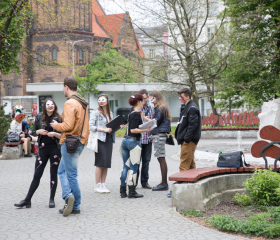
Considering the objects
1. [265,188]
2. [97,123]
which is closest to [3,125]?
[97,123]

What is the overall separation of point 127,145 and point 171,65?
16.9 m

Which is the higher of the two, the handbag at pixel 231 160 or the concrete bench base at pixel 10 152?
the handbag at pixel 231 160

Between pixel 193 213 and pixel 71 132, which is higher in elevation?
pixel 71 132

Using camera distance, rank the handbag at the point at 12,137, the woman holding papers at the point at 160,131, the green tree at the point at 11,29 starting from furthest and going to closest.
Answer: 1. the green tree at the point at 11,29
2. the handbag at the point at 12,137
3. the woman holding papers at the point at 160,131

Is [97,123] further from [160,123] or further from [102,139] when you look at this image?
[160,123]

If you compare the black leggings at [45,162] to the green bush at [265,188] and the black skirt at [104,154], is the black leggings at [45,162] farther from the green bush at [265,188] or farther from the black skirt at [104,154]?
the green bush at [265,188]

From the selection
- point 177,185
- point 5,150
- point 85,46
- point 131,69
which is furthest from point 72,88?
point 85,46

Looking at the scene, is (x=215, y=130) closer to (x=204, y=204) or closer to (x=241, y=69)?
(x=241, y=69)

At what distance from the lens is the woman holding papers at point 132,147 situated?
25.2 feet

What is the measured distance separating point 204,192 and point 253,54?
54.7ft

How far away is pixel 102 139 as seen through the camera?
8.31m

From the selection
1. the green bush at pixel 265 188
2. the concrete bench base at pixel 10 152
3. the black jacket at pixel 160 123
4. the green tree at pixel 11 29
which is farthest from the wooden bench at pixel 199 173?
the green tree at pixel 11 29

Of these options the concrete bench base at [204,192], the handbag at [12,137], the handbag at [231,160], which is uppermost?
the handbag at [12,137]

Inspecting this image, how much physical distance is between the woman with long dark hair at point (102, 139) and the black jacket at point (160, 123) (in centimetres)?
92
